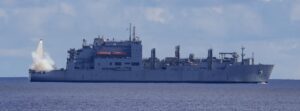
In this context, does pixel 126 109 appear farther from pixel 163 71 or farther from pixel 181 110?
pixel 163 71

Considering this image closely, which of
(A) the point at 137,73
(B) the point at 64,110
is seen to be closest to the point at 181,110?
(B) the point at 64,110

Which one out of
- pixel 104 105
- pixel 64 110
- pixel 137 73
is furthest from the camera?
pixel 137 73

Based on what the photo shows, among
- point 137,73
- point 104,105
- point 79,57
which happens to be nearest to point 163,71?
point 137,73

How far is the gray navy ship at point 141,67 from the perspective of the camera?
147000 mm

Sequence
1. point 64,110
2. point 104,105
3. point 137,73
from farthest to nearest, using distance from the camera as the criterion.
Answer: point 137,73
point 104,105
point 64,110

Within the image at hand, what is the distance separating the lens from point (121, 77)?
148250 mm

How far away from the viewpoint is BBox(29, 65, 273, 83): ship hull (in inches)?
5807

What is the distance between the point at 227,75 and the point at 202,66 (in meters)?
4.16

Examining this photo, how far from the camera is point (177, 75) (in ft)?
488

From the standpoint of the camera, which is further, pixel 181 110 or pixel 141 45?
pixel 141 45

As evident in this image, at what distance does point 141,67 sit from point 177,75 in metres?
5.74

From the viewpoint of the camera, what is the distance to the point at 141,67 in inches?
5822

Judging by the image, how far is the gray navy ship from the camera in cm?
14700

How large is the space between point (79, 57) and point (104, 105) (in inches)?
2912
